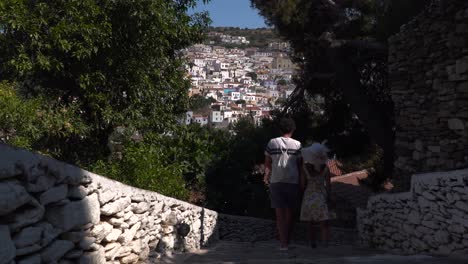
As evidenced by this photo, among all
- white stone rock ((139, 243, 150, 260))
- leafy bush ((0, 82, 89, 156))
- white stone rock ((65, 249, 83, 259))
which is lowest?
white stone rock ((139, 243, 150, 260))

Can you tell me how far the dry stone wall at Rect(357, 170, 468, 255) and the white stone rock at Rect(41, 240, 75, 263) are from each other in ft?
12.6

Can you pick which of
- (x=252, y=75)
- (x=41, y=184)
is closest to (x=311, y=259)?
(x=41, y=184)

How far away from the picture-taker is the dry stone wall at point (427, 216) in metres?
5.19

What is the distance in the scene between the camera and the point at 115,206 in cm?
384

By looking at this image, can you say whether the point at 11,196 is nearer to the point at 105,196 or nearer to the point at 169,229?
the point at 105,196

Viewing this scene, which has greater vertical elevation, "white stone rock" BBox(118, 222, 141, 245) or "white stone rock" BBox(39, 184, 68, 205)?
"white stone rock" BBox(39, 184, 68, 205)

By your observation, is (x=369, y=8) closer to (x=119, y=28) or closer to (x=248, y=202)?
(x=248, y=202)

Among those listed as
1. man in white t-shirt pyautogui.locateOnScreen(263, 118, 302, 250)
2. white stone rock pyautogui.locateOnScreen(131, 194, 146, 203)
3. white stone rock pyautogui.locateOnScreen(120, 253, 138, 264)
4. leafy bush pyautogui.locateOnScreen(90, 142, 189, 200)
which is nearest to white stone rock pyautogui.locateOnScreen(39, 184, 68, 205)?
white stone rock pyautogui.locateOnScreen(120, 253, 138, 264)

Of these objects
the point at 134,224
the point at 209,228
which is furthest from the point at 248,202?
the point at 134,224

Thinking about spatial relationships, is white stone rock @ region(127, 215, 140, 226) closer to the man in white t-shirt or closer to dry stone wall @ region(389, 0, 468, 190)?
the man in white t-shirt

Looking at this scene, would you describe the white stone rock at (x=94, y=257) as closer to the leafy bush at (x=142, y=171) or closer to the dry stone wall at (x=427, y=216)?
the dry stone wall at (x=427, y=216)

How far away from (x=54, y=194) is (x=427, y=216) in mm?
4520

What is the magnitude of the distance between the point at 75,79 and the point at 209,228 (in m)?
3.32

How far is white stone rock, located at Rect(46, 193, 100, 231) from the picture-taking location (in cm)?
304
